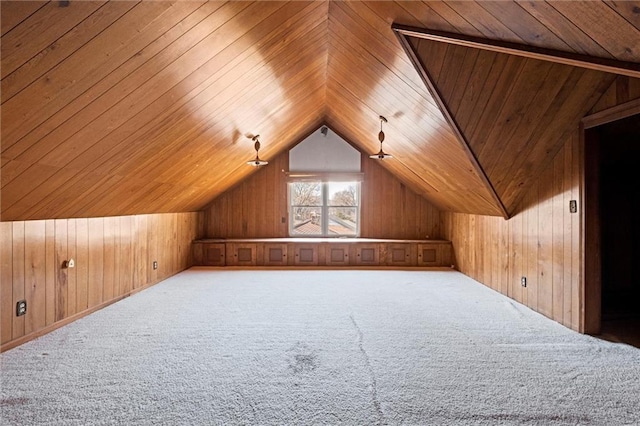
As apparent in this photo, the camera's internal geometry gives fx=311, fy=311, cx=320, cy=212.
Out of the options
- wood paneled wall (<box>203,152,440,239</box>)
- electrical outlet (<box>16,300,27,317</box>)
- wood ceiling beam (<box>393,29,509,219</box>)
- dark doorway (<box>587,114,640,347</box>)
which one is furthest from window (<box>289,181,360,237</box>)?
electrical outlet (<box>16,300,27,317</box>)

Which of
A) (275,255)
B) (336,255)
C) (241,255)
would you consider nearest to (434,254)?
(336,255)

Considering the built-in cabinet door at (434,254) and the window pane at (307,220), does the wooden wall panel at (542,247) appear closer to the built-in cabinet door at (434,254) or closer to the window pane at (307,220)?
the built-in cabinet door at (434,254)

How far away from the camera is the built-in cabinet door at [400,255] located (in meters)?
5.85

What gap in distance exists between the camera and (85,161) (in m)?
2.43

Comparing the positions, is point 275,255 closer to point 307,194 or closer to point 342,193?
point 307,194

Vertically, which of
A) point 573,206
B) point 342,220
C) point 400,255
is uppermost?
point 573,206

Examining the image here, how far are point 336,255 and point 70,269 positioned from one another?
3.92 m

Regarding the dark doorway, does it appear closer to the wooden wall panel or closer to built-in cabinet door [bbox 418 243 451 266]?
the wooden wall panel

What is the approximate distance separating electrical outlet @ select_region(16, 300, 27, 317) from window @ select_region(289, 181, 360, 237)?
4349mm

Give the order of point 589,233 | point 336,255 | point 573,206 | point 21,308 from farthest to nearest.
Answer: point 336,255
point 573,206
point 589,233
point 21,308

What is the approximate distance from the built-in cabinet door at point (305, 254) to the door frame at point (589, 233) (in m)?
3.92

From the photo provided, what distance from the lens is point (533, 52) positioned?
1803 millimetres

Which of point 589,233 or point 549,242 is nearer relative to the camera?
point 589,233

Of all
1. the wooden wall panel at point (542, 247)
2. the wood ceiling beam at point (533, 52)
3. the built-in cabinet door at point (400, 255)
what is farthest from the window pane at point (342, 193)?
the wood ceiling beam at point (533, 52)
